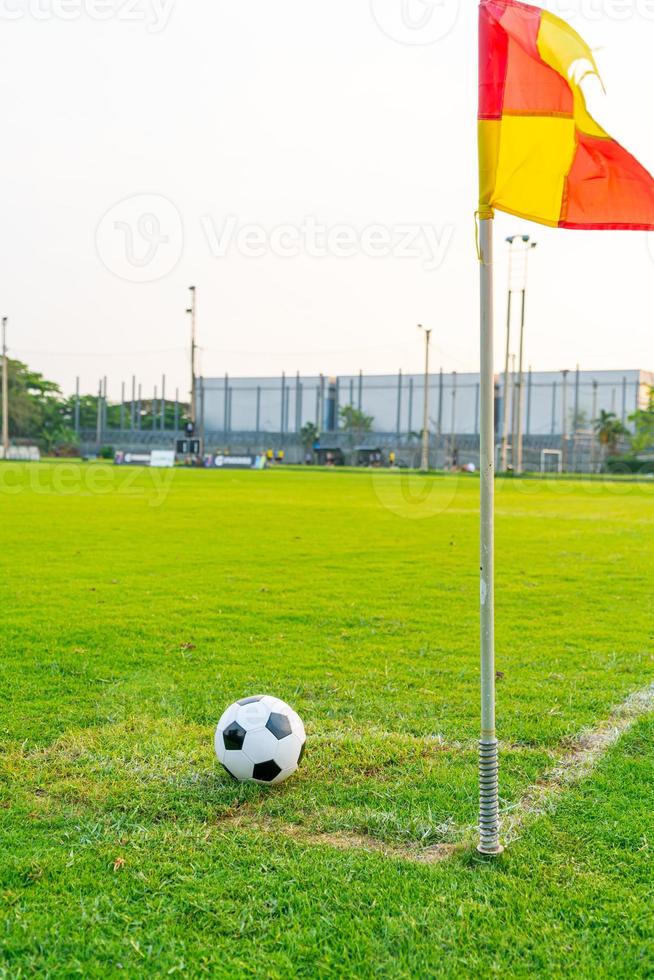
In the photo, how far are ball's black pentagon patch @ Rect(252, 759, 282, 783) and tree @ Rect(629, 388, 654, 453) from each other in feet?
224

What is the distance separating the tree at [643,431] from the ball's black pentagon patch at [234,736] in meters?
68.4

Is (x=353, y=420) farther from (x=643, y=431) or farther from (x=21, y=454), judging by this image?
(x=21, y=454)

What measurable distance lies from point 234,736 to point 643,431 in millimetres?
70589

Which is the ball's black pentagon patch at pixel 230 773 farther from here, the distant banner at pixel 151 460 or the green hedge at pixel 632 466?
the green hedge at pixel 632 466

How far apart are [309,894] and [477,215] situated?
264cm

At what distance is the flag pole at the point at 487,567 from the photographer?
3.27 metres

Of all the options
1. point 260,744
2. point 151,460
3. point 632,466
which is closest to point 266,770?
point 260,744

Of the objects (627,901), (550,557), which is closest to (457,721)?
(627,901)

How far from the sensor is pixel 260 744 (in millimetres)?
4043

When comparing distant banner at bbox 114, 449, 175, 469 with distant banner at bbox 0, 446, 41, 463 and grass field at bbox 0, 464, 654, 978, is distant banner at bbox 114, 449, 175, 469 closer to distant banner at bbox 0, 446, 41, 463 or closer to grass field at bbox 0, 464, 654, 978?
distant banner at bbox 0, 446, 41, 463

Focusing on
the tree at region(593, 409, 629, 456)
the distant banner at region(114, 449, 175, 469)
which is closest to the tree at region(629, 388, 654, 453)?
the tree at region(593, 409, 629, 456)

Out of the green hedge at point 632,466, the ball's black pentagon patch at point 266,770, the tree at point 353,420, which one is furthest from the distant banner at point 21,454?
the ball's black pentagon patch at point 266,770

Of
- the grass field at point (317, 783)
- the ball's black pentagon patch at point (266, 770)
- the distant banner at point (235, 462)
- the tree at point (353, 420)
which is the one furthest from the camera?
the tree at point (353, 420)

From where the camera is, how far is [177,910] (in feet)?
9.74
